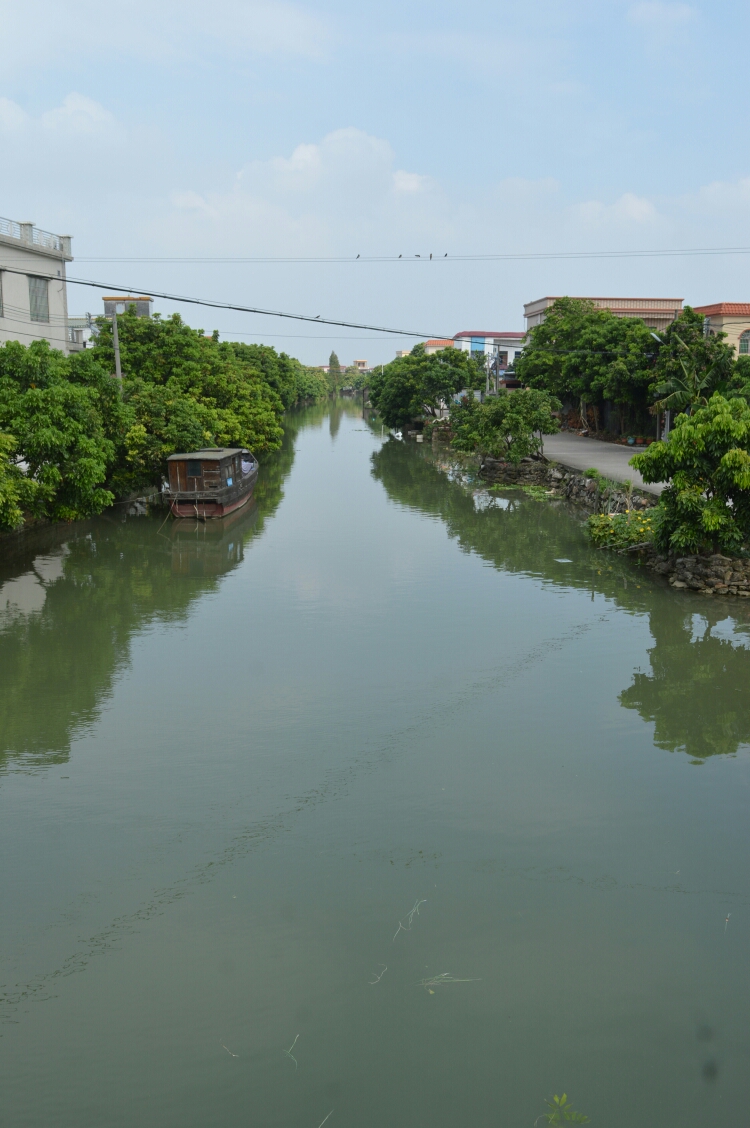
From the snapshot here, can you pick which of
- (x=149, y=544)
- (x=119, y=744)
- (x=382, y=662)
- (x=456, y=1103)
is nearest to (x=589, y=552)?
(x=382, y=662)

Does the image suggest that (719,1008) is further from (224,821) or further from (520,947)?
(224,821)

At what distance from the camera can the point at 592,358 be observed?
38.4 m

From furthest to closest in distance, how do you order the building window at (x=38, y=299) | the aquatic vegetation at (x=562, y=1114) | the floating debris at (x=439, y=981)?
the building window at (x=38, y=299), the floating debris at (x=439, y=981), the aquatic vegetation at (x=562, y=1114)

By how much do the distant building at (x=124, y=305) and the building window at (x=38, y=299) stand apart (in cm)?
1659

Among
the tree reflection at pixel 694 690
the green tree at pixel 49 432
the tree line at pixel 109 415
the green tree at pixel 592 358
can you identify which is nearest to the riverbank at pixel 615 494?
the tree reflection at pixel 694 690

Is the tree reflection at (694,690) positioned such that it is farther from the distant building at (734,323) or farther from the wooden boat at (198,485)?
the distant building at (734,323)

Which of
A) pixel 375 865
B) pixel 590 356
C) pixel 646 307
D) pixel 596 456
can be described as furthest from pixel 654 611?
pixel 646 307

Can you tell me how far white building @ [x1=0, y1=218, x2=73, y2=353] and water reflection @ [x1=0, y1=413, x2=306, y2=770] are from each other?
7.34 metres

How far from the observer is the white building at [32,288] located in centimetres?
2847

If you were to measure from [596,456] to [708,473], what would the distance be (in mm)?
18997

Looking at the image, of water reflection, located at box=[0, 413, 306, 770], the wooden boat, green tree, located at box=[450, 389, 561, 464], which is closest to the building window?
water reflection, located at box=[0, 413, 306, 770]

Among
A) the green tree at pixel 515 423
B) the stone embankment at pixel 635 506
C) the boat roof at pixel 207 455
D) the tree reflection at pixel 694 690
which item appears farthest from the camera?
the green tree at pixel 515 423

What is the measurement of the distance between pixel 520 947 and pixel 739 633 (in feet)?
32.5

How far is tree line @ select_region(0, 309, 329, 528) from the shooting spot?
18.4 meters
